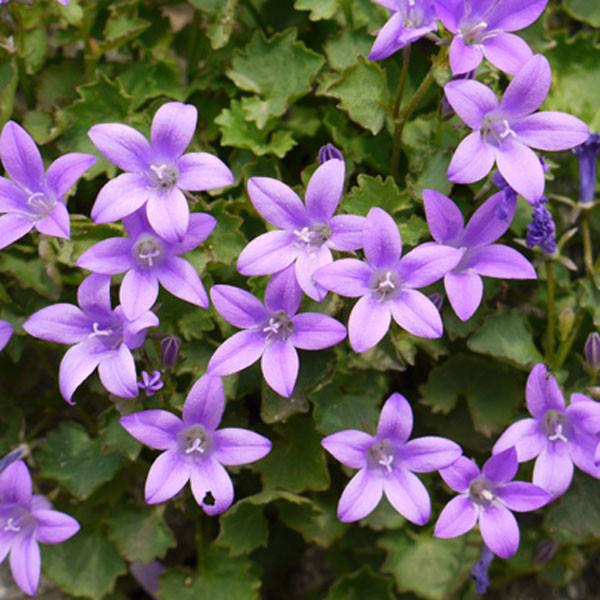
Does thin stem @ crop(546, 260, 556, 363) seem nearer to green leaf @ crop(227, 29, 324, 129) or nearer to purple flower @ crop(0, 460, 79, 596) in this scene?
green leaf @ crop(227, 29, 324, 129)

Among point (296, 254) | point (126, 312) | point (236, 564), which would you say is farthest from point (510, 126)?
point (236, 564)

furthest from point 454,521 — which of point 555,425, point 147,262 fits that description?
point 147,262

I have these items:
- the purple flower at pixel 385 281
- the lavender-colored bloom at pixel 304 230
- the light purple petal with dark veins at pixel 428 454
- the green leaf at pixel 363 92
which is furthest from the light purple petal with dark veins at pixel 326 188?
the light purple petal with dark veins at pixel 428 454

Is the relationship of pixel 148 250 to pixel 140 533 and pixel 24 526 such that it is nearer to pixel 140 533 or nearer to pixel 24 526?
pixel 24 526

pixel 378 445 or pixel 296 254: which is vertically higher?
pixel 296 254

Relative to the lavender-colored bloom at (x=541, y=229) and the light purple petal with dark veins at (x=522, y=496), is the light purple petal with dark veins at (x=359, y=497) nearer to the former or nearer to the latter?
the light purple petal with dark veins at (x=522, y=496)

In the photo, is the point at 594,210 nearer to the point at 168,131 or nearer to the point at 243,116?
the point at 243,116

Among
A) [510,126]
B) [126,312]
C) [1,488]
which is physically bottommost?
[1,488]
